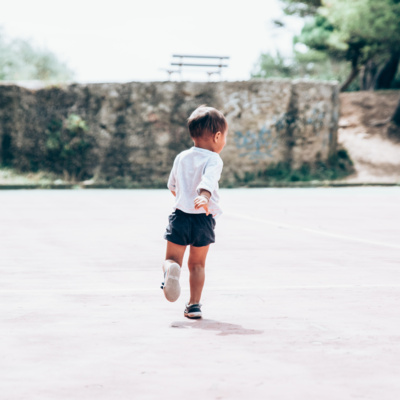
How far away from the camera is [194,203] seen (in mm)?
5836

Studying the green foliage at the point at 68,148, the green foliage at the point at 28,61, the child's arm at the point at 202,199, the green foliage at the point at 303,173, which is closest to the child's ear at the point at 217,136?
the child's arm at the point at 202,199

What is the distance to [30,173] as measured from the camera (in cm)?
2948

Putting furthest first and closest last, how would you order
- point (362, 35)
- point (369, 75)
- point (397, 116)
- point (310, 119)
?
point (369, 75) < point (397, 116) < point (362, 35) < point (310, 119)

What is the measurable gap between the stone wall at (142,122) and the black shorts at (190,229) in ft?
77.3

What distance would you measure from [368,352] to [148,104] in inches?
999

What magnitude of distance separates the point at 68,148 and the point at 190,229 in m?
24.2

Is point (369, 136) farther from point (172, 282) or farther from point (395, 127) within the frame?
point (172, 282)

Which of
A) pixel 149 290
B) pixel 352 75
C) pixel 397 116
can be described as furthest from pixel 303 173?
pixel 149 290

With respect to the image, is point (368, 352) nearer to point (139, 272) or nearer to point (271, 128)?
point (139, 272)

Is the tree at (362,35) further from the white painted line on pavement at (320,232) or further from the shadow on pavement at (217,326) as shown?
the shadow on pavement at (217,326)

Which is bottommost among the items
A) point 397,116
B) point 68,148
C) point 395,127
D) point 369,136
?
point 68,148

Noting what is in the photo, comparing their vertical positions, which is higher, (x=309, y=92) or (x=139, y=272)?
(x=309, y=92)

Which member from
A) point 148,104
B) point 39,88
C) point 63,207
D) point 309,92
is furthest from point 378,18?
point 63,207

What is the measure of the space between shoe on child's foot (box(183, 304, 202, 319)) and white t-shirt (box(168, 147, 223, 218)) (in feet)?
2.10
